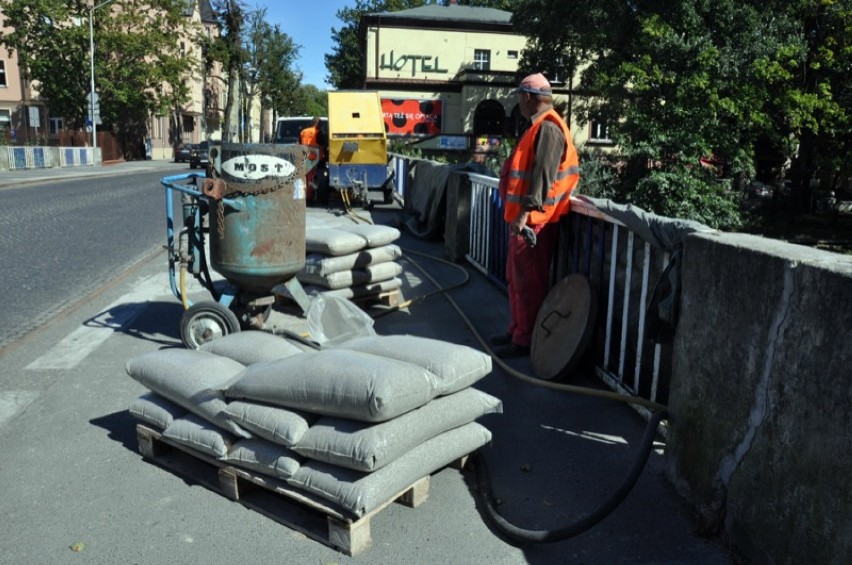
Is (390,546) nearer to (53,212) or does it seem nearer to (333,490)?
(333,490)

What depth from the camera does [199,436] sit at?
11.9 feet

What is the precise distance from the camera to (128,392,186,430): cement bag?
12.6 feet

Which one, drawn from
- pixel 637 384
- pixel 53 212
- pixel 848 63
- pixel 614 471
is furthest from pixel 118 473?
pixel 848 63

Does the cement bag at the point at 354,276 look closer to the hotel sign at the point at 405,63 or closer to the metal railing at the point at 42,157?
the metal railing at the point at 42,157

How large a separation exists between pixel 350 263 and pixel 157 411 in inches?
124

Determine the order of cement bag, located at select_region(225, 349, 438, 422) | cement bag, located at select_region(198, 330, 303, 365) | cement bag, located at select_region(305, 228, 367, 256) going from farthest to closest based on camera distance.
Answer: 1. cement bag, located at select_region(305, 228, 367, 256)
2. cement bag, located at select_region(198, 330, 303, 365)
3. cement bag, located at select_region(225, 349, 438, 422)

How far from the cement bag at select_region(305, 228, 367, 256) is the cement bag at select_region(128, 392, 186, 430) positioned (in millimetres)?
2819

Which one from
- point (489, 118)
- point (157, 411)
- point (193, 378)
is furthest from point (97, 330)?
point (489, 118)

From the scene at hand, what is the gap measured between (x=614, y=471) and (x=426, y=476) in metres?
1.01

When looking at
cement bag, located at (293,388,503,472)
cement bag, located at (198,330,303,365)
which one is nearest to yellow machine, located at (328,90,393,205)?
cement bag, located at (198,330,303,365)

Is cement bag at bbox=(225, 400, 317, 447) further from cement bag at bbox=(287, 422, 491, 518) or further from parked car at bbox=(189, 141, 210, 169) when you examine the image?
parked car at bbox=(189, 141, 210, 169)

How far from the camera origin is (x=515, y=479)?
12.1ft

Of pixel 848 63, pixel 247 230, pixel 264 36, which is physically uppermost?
pixel 264 36

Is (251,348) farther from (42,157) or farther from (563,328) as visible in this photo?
(42,157)
